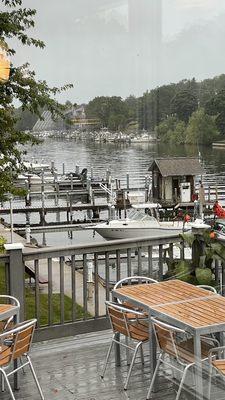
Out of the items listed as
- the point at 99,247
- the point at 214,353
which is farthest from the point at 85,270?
the point at 214,353

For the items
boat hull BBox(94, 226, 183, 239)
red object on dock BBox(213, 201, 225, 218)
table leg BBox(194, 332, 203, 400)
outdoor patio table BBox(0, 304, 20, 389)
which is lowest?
table leg BBox(194, 332, 203, 400)

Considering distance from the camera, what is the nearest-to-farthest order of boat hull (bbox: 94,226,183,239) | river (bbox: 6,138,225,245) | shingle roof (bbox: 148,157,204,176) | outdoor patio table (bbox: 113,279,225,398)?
outdoor patio table (bbox: 113,279,225,398)
shingle roof (bbox: 148,157,204,176)
river (bbox: 6,138,225,245)
boat hull (bbox: 94,226,183,239)

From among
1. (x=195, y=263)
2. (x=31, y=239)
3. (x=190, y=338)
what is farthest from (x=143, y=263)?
(x=190, y=338)

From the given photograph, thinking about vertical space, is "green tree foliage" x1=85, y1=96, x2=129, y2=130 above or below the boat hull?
above

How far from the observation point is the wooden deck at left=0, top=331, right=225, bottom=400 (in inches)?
149

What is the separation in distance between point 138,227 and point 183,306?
210 cm

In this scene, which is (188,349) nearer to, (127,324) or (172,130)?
(127,324)

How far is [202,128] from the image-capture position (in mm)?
4605

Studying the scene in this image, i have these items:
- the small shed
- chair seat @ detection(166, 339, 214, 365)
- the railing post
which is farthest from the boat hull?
chair seat @ detection(166, 339, 214, 365)

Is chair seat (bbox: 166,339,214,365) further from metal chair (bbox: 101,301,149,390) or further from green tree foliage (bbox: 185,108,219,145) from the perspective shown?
green tree foliage (bbox: 185,108,219,145)

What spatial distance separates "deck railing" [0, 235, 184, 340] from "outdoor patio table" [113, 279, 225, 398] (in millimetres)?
775

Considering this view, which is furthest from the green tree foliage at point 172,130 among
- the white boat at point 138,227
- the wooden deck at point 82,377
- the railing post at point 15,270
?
the wooden deck at point 82,377

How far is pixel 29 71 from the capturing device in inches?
233

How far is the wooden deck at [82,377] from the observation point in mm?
3773
